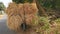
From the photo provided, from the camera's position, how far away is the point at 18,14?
7961 mm

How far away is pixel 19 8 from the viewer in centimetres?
802

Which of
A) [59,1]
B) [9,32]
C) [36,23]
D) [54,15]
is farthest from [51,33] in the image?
[59,1]

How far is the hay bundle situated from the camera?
7737mm

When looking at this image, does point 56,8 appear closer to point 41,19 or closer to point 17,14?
point 41,19

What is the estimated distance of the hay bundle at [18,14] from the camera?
7737 millimetres

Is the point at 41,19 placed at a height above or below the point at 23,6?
below

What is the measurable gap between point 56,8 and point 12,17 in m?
3.45

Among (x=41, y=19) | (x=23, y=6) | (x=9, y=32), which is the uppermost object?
(x=23, y=6)

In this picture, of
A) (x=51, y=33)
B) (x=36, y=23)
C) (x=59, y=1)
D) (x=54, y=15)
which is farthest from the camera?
(x=59, y=1)

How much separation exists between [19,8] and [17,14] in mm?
252

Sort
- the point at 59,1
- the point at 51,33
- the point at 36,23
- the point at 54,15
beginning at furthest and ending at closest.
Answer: the point at 59,1 < the point at 54,15 < the point at 36,23 < the point at 51,33

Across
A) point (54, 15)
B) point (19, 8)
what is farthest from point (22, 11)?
point (54, 15)

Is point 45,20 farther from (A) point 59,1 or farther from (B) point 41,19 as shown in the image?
(A) point 59,1

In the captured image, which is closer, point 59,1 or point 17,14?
point 17,14
